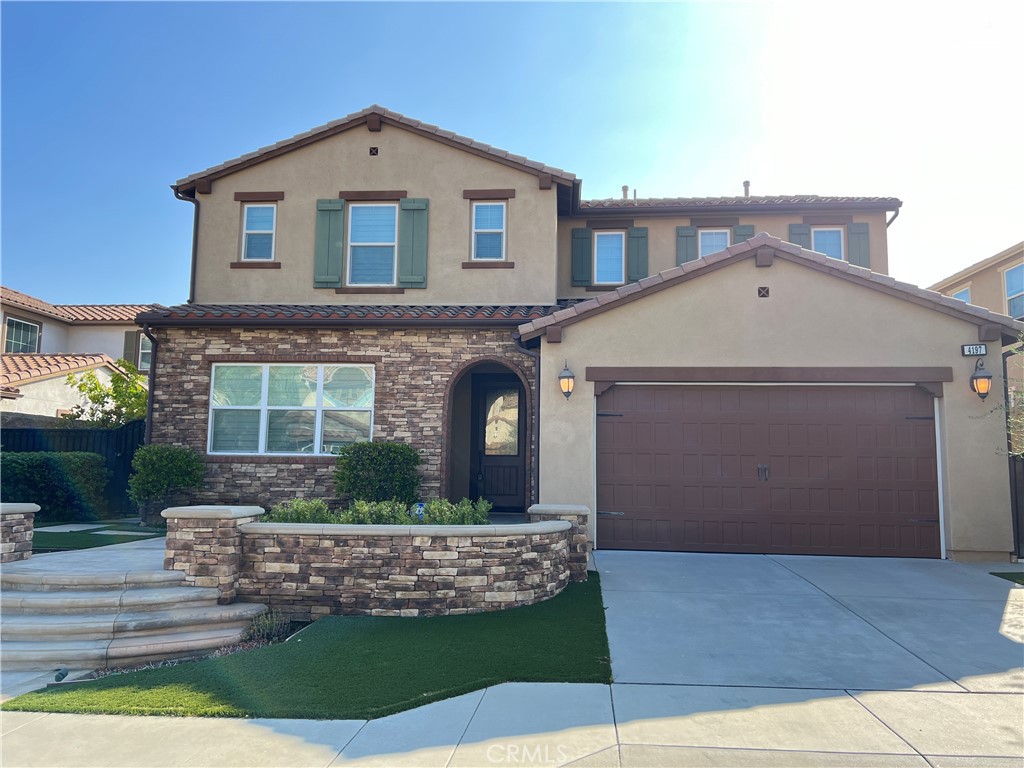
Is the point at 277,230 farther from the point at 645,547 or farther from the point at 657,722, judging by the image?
the point at 657,722

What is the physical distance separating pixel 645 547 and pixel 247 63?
35.2ft

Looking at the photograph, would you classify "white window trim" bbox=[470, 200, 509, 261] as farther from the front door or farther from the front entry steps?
the front entry steps

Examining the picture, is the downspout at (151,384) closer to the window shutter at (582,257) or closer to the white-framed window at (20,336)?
the window shutter at (582,257)

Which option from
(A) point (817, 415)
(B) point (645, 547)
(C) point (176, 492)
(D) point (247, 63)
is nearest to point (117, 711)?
(B) point (645, 547)

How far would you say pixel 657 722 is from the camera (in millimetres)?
4352

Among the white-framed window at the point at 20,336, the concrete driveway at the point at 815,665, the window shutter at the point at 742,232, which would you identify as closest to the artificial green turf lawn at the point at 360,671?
the concrete driveway at the point at 815,665

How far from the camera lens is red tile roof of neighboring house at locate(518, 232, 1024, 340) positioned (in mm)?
9586

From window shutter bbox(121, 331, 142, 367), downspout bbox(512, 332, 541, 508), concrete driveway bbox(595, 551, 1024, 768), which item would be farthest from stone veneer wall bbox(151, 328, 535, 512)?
window shutter bbox(121, 331, 142, 367)

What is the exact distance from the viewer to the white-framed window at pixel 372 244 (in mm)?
13344

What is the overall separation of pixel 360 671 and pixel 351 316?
7.66 metres

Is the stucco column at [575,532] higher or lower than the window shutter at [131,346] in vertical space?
lower

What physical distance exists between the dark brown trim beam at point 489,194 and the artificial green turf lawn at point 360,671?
913 centimetres

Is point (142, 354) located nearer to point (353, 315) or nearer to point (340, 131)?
point (340, 131)

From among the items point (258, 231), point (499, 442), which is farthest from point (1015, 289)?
point (258, 231)
